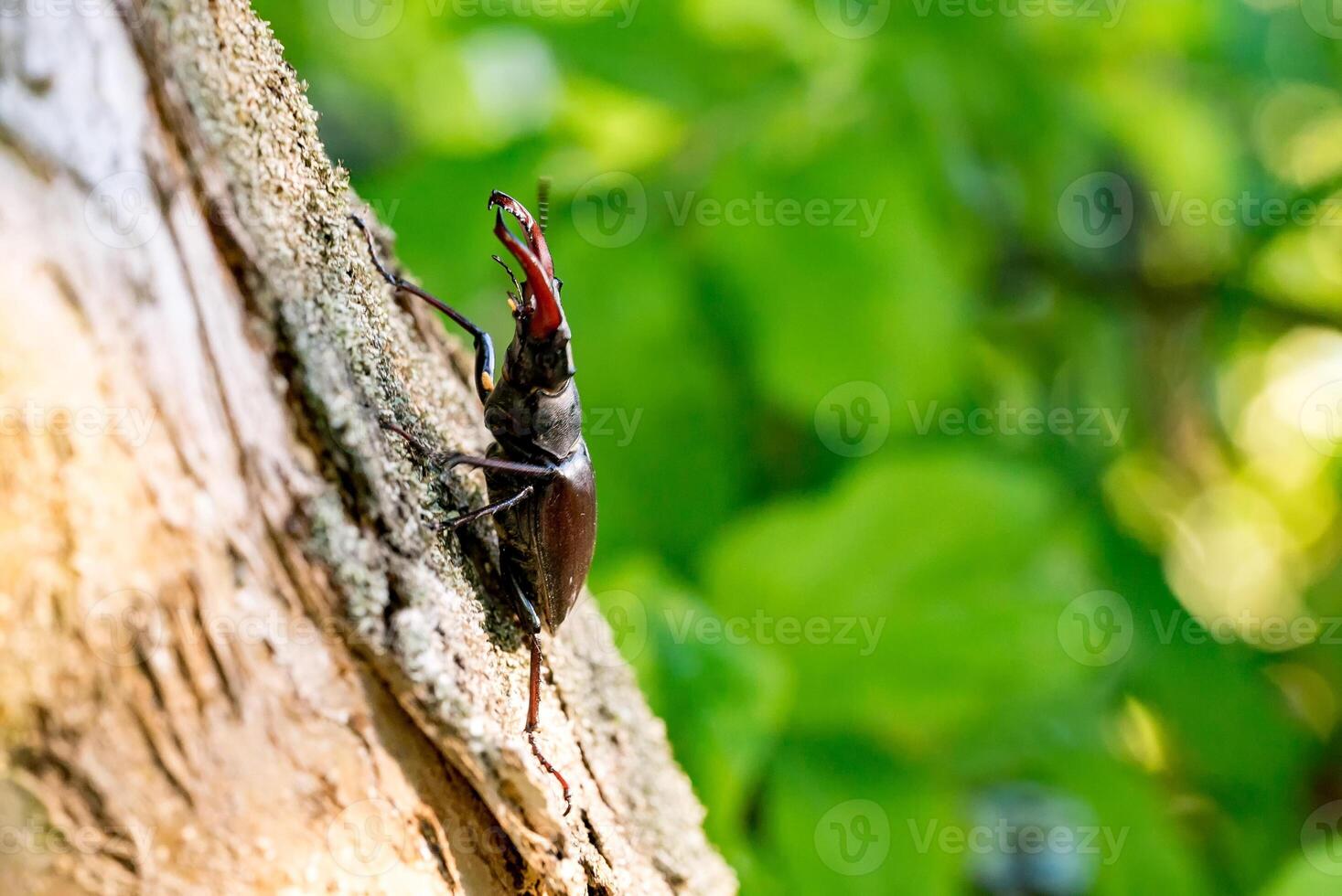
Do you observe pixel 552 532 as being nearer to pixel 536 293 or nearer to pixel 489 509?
pixel 489 509

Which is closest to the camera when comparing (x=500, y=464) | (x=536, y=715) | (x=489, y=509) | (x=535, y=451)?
(x=536, y=715)

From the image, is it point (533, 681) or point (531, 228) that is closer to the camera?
point (533, 681)

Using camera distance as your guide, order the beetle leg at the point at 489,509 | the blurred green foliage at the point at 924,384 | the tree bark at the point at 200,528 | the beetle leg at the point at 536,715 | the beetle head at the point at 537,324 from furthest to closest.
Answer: the blurred green foliage at the point at 924,384
the beetle head at the point at 537,324
the beetle leg at the point at 489,509
the beetle leg at the point at 536,715
the tree bark at the point at 200,528

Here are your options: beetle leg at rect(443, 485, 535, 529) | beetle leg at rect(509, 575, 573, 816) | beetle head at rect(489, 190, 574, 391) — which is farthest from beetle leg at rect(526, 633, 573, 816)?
beetle head at rect(489, 190, 574, 391)

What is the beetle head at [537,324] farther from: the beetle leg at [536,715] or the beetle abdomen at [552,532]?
the beetle leg at [536,715]

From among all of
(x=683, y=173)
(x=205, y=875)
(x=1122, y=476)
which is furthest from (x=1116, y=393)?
(x=205, y=875)

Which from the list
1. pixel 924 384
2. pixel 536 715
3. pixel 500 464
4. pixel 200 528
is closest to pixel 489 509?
pixel 500 464

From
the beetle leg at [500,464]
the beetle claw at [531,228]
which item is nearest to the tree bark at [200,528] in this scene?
the beetle leg at [500,464]

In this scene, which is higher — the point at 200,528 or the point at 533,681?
the point at 200,528
